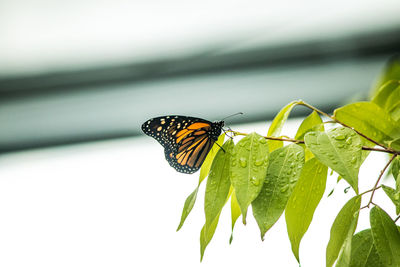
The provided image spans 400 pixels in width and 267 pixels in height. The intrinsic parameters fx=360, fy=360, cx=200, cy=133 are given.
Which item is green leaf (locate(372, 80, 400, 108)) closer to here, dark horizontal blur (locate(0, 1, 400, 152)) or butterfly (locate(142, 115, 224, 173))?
butterfly (locate(142, 115, 224, 173))

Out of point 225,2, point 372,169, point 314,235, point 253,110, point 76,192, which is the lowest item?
point 314,235

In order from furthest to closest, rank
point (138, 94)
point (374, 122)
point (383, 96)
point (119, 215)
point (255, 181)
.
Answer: point (138, 94)
point (119, 215)
point (383, 96)
point (374, 122)
point (255, 181)

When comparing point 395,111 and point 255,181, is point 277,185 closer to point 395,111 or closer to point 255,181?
point 255,181

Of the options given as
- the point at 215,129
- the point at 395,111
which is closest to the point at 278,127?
the point at 215,129

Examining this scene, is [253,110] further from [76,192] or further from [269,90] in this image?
[76,192]

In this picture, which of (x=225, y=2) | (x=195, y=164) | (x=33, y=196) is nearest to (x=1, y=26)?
(x=33, y=196)

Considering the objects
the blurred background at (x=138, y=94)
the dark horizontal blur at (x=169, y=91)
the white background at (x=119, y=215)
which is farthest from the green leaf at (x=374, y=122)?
the dark horizontal blur at (x=169, y=91)
